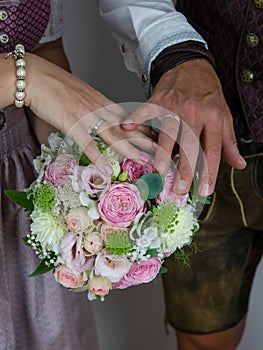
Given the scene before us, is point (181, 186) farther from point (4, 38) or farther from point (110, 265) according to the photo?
point (4, 38)

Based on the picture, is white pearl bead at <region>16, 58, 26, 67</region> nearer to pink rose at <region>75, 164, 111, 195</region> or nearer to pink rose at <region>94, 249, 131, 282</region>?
pink rose at <region>75, 164, 111, 195</region>

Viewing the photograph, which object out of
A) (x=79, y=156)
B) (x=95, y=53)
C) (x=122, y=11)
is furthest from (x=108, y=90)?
(x=79, y=156)

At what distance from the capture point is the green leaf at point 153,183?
906 millimetres

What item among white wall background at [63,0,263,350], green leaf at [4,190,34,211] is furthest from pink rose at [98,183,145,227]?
white wall background at [63,0,263,350]

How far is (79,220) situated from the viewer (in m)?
0.90

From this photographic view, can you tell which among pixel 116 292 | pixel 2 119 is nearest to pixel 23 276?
pixel 2 119

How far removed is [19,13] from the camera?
41.2 inches

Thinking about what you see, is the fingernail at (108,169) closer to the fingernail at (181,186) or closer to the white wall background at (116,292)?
the fingernail at (181,186)

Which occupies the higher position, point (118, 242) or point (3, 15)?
point (3, 15)

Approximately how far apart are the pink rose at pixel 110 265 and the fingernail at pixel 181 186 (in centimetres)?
12

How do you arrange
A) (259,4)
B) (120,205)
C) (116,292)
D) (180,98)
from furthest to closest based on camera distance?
1. (116,292)
2. (259,4)
3. (180,98)
4. (120,205)

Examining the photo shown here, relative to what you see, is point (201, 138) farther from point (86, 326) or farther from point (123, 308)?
point (123, 308)

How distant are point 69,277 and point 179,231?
0.16 m

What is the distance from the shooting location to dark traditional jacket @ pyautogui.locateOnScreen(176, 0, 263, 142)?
1.14 m
